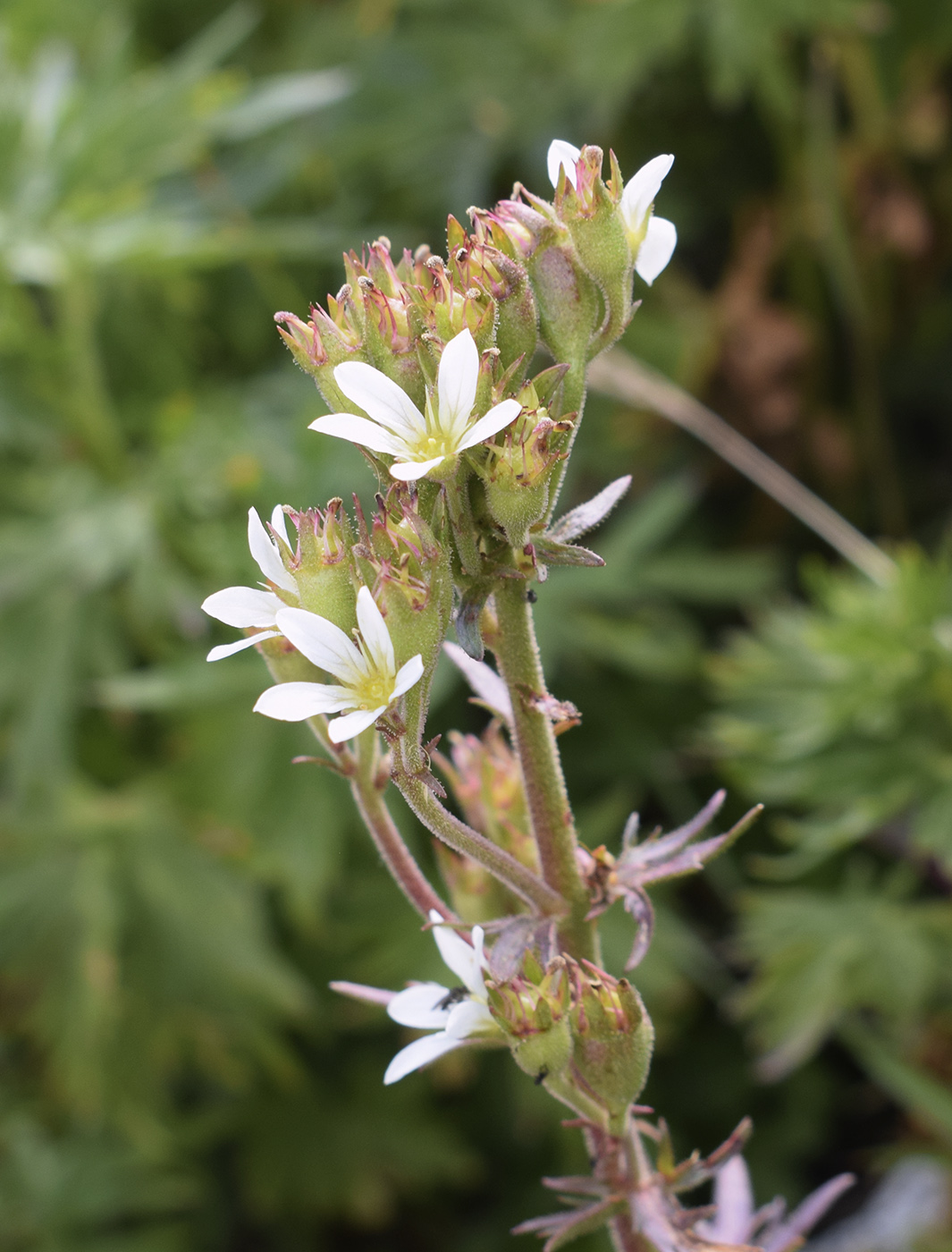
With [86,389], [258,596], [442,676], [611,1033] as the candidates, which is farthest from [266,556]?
[86,389]

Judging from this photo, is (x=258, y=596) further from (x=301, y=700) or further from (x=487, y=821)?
(x=487, y=821)

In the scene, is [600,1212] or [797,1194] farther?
[797,1194]

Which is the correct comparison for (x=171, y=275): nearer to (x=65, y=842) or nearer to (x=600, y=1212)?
(x=65, y=842)

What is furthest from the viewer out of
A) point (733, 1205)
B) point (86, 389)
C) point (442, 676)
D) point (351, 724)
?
point (86, 389)

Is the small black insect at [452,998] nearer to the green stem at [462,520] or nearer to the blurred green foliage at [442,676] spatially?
the green stem at [462,520]

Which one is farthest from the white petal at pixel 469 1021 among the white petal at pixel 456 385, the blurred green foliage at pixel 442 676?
the blurred green foliage at pixel 442 676

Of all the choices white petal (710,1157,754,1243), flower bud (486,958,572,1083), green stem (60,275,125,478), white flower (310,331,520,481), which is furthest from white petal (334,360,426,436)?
green stem (60,275,125,478)

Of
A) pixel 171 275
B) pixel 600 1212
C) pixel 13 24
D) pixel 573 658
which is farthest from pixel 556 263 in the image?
pixel 13 24
